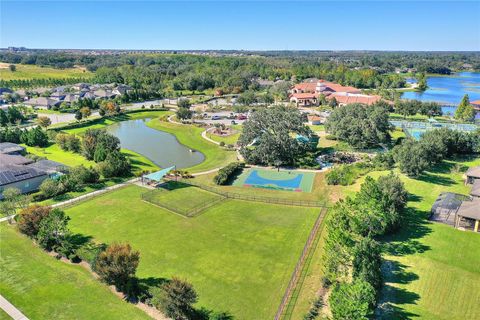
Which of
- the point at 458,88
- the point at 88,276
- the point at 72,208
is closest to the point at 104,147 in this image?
the point at 72,208

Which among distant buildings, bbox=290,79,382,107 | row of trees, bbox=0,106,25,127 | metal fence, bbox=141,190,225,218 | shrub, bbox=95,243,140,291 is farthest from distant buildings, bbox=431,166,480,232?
row of trees, bbox=0,106,25,127

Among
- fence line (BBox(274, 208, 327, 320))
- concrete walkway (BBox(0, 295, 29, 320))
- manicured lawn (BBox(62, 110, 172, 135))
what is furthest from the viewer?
manicured lawn (BBox(62, 110, 172, 135))

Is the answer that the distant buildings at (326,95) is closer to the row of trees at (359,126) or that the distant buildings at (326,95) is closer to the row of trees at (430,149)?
the row of trees at (359,126)

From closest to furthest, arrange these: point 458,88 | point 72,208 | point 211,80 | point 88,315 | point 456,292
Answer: point 88,315, point 456,292, point 72,208, point 211,80, point 458,88

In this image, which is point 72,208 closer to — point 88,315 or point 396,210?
point 88,315

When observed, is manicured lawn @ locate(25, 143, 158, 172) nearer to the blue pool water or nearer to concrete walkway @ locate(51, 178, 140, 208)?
concrete walkway @ locate(51, 178, 140, 208)

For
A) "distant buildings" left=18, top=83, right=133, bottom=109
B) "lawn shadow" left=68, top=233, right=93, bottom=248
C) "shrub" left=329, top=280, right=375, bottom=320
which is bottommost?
"lawn shadow" left=68, top=233, right=93, bottom=248
